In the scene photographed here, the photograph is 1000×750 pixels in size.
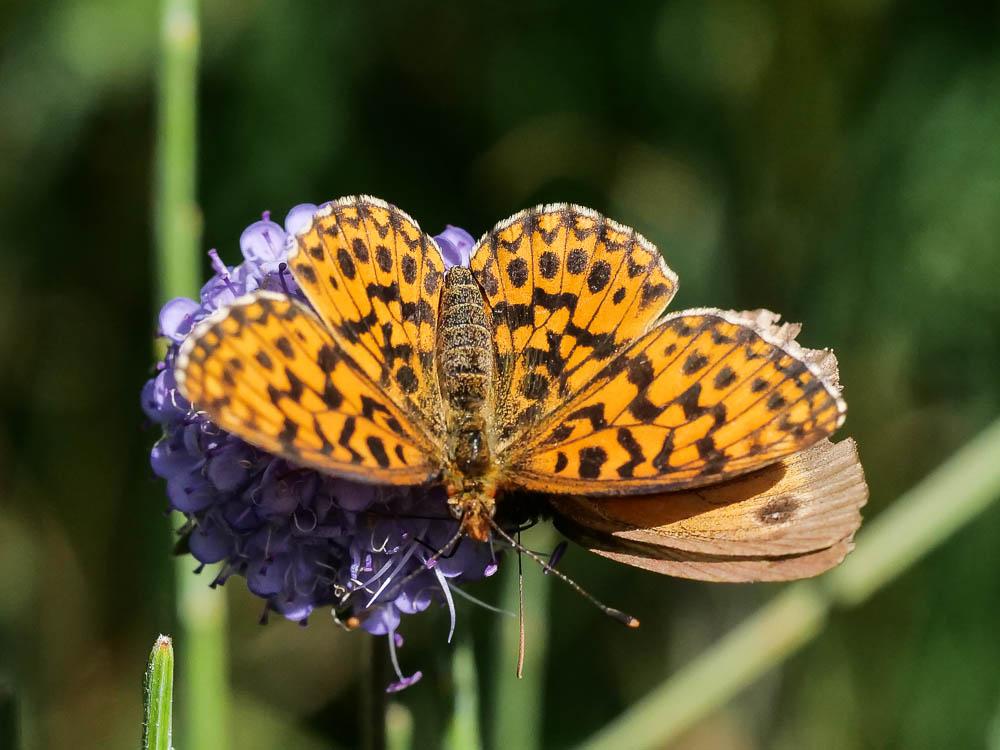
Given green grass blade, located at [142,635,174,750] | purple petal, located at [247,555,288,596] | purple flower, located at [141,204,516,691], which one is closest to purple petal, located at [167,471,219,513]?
purple flower, located at [141,204,516,691]

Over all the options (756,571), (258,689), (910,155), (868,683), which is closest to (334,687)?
(258,689)

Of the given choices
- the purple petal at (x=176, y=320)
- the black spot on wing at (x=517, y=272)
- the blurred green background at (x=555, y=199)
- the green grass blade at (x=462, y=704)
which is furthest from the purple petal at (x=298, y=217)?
the blurred green background at (x=555, y=199)

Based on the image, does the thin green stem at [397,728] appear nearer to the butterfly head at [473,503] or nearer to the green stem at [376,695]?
the green stem at [376,695]

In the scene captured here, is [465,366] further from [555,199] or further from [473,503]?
[555,199]

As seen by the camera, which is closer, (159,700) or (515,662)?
(159,700)

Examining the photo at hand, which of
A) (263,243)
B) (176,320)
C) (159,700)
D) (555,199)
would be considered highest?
(555,199)

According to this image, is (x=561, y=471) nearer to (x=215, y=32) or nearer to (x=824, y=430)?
(x=824, y=430)

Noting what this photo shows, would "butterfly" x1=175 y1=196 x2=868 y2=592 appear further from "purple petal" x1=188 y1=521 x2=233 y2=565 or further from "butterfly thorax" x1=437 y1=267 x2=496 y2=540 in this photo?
"purple petal" x1=188 y1=521 x2=233 y2=565

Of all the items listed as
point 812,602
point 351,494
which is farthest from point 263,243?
point 812,602
